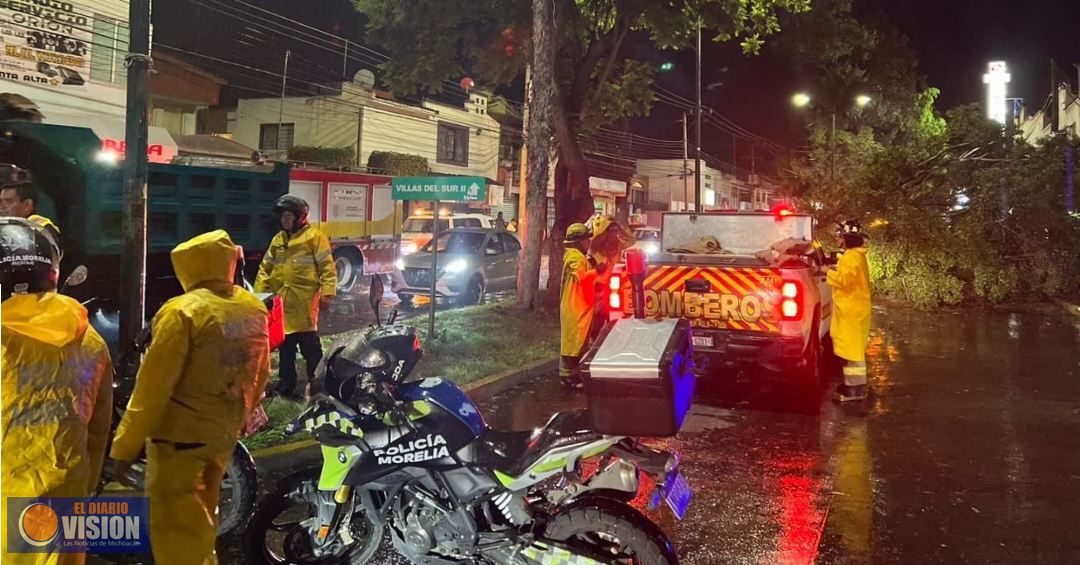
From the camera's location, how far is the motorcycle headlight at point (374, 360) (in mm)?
3361

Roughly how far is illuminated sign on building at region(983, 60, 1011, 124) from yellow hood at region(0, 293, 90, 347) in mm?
43498

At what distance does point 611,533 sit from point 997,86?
141 feet

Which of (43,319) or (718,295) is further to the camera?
(718,295)

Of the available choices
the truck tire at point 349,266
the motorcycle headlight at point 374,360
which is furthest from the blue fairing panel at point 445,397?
the truck tire at point 349,266

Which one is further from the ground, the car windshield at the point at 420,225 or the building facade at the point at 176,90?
the building facade at the point at 176,90

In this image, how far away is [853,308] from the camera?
24.6 feet

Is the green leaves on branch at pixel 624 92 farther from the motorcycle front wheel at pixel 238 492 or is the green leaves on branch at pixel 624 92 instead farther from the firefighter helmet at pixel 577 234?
the motorcycle front wheel at pixel 238 492

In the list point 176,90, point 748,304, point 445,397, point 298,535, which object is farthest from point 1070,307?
point 176,90

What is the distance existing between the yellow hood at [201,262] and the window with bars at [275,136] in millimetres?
29749

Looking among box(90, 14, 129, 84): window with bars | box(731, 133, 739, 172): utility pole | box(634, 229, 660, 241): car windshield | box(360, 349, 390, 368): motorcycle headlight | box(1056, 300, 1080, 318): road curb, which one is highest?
box(731, 133, 739, 172): utility pole

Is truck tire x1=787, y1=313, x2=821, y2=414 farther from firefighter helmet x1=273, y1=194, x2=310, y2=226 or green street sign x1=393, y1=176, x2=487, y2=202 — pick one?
firefighter helmet x1=273, y1=194, x2=310, y2=226

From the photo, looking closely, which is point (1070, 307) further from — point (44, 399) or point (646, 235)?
point (44, 399)

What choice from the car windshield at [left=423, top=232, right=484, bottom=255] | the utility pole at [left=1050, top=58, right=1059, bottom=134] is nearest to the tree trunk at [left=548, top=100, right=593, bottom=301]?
the car windshield at [left=423, top=232, right=484, bottom=255]

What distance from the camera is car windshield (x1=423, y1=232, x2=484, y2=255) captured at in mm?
14586
